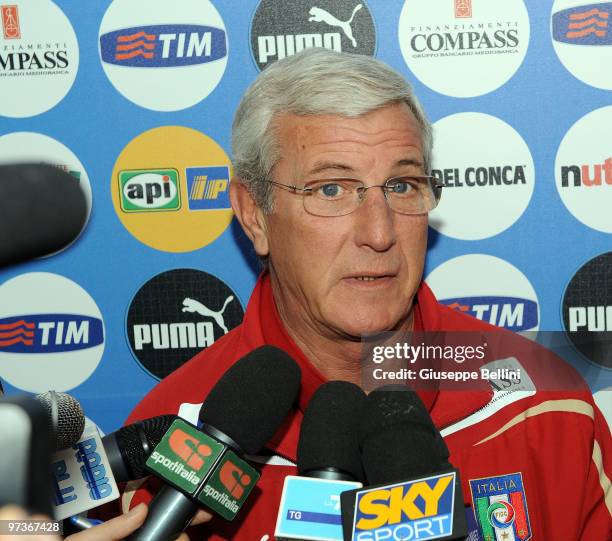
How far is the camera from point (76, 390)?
1.89 metres

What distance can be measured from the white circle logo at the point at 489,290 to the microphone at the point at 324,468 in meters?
0.84

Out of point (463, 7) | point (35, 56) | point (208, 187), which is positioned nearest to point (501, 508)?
point (208, 187)

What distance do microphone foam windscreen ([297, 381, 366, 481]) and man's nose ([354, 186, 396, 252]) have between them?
375 mm

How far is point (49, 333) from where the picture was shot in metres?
1.89

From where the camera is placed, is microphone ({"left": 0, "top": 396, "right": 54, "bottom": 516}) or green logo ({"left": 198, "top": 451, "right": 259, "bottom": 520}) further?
green logo ({"left": 198, "top": 451, "right": 259, "bottom": 520})

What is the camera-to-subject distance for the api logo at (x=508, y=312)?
1790 millimetres

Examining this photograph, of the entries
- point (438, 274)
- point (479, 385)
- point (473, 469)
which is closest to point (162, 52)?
point (438, 274)

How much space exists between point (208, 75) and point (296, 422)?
853mm

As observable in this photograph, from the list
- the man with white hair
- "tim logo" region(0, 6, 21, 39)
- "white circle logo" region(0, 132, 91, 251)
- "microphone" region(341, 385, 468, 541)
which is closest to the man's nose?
the man with white hair

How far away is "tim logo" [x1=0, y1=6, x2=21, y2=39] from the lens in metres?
1.78

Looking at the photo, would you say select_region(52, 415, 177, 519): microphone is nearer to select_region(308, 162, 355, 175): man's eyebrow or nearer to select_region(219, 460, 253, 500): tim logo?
select_region(219, 460, 253, 500): tim logo

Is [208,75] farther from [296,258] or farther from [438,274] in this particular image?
[438,274]

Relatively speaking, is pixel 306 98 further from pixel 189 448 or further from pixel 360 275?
pixel 189 448

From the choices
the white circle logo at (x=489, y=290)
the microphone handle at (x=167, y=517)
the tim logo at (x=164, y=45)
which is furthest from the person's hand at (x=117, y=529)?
the tim logo at (x=164, y=45)
